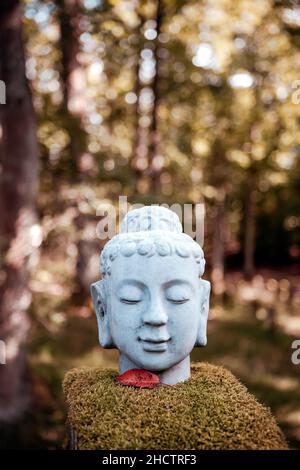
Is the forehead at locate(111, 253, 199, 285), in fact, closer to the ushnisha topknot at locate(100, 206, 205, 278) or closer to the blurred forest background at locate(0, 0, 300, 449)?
the ushnisha topknot at locate(100, 206, 205, 278)

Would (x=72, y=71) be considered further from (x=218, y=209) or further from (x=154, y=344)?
(x=154, y=344)

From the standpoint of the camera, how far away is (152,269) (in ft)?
10.6

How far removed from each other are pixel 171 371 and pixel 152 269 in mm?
712

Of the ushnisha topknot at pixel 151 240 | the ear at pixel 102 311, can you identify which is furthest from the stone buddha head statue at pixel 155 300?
the ear at pixel 102 311

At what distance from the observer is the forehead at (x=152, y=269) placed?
323 cm

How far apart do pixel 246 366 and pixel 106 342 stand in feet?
20.1

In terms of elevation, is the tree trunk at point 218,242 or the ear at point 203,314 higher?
the ear at point 203,314

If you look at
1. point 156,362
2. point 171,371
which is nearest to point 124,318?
point 156,362

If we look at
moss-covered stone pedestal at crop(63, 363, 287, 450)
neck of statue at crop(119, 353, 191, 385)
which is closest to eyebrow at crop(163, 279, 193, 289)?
neck of statue at crop(119, 353, 191, 385)

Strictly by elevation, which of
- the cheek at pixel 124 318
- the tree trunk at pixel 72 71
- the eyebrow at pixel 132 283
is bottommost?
the cheek at pixel 124 318

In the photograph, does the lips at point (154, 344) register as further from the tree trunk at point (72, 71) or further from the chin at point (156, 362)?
the tree trunk at point (72, 71)

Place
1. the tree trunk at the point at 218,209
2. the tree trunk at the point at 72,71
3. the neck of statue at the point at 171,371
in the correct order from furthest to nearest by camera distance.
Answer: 1. the tree trunk at the point at 218,209
2. the tree trunk at the point at 72,71
3. the neck of statue at the point at 171,371
